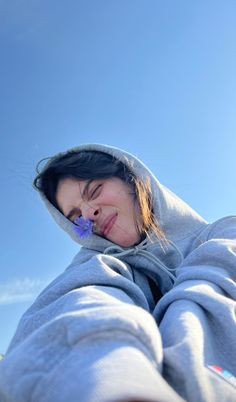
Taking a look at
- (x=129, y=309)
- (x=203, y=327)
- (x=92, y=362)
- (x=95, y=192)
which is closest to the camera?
(x=92, y=362)

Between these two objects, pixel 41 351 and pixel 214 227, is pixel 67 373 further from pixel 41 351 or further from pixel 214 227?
pixel 214 227

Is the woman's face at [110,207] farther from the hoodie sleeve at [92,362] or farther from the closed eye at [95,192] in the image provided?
the hoodie sleeve at [92,362]

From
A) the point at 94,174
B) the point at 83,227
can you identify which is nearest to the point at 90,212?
the point at 83,227

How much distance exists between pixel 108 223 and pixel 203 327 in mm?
1117

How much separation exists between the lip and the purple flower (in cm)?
7

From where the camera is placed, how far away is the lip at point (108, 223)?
2021mm

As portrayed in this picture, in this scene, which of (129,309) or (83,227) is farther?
(83,227)

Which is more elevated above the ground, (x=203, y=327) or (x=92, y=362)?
(x=92, y=362)

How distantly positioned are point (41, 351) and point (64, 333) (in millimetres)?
48

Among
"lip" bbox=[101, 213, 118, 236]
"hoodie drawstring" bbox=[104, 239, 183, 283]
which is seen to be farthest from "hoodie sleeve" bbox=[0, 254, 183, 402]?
"lip" bbox=[101, 213, 118, 236]

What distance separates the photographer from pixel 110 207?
6.68 ft

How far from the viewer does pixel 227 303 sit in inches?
41.7

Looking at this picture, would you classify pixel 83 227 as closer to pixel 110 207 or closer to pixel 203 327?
pixel 110 207

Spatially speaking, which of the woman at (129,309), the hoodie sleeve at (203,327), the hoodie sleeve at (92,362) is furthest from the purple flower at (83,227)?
the hoodie sleeve at (92,362)
